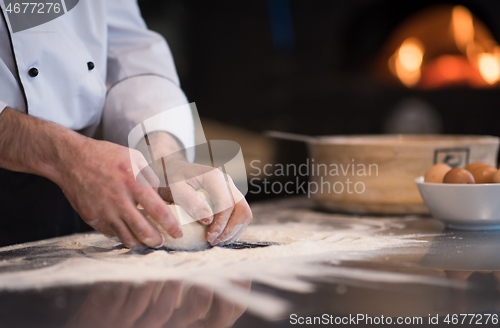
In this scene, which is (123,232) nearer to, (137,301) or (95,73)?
(137,301)

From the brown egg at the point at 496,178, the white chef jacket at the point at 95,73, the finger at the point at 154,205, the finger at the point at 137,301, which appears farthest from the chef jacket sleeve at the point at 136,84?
the brown egg at the point at 496,178

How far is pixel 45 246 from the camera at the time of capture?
2.91 feet

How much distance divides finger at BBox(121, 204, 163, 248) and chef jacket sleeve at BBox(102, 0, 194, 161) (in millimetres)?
294

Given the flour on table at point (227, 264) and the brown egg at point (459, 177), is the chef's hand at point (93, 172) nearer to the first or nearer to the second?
the flour on table at point (227, 264)

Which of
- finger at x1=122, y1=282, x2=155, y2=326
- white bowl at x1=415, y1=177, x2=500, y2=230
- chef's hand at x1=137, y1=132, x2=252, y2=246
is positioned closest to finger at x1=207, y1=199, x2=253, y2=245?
chef's hand at x1=137, y1=132, x2=252, y2=246

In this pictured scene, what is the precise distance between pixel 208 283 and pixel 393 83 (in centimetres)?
247

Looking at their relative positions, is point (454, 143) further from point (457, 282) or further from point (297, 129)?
point (297, 129)

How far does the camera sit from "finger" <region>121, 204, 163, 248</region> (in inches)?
27.1

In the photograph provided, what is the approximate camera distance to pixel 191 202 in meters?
0.75

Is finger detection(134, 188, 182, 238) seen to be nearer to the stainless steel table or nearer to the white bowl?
the stainless steel table

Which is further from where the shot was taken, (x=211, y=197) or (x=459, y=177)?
(x=459, y=177)

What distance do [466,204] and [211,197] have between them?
52cm

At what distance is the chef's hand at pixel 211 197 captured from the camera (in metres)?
0.76

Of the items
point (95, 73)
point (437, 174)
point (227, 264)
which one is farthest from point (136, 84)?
point (437, 174)
